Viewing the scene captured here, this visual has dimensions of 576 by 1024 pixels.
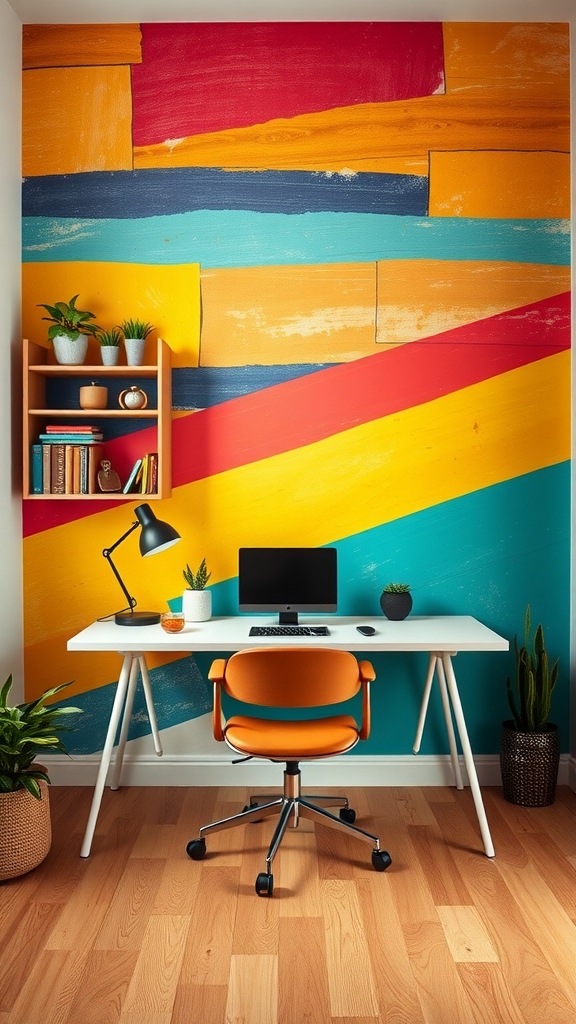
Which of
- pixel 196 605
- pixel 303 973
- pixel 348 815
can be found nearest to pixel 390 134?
pixel 196 605

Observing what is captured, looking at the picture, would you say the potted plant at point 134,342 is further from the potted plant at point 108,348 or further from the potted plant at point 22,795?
the potted plant at point 22,795

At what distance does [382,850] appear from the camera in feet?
9.34

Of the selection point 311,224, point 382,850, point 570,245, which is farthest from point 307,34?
point 382,850

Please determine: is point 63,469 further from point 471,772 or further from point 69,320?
point 471,772

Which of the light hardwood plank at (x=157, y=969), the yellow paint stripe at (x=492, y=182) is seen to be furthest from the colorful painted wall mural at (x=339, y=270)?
the light hardwood plank at (x=157, y=969)

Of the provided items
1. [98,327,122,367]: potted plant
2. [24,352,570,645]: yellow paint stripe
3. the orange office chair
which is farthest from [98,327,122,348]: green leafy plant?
the orange office chair

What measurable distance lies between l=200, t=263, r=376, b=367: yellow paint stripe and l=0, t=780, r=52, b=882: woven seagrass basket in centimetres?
206

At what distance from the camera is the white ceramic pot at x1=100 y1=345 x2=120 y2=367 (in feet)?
11.3

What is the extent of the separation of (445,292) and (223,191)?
1087mm

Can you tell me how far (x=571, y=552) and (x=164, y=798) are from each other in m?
2.09

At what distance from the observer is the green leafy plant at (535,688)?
3.36 meters

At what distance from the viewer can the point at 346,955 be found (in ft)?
7.51

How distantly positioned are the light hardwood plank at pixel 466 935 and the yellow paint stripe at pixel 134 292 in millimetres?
2398

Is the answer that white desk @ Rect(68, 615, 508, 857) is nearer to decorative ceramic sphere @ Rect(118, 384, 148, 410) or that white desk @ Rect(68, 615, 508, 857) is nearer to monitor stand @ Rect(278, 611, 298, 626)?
monitor stand @ Rect(278, 611, 298, 626)
